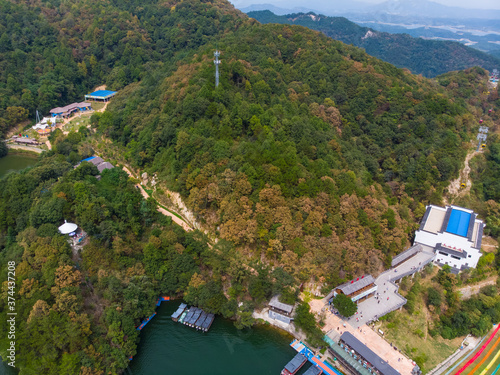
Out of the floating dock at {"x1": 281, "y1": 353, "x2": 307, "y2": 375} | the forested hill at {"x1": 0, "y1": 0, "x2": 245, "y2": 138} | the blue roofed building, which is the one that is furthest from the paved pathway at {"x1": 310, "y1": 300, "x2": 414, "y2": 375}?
the forested hill at {"x1": 0, "y1": 0, "x2": 245, "y2": 138}

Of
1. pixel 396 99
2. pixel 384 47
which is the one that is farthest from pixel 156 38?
pixel 384 47

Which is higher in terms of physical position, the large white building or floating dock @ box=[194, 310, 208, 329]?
the large white building

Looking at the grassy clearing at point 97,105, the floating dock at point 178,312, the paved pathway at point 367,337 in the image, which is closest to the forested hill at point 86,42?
the grassy clearing at point 97,105

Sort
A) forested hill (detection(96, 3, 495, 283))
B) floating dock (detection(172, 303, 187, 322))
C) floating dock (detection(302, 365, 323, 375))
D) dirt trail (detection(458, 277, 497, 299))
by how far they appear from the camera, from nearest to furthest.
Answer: floating dock (detection(302, 365, 323, 375))
floating dock (detection(172, 303, 187, 322))
forested hill (detection(96, 3, 495, 283))
dirt trail (detection(458, 277, 497, 299))

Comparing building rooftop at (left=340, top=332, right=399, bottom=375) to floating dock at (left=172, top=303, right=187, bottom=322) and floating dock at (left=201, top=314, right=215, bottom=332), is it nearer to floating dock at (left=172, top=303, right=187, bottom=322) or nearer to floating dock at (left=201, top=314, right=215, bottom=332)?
floating dock at (left=201, top=314, right=215, bottom=332)

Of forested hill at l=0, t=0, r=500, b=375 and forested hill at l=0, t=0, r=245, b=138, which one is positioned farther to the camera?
forested hill at l=0, t=0, r=245, b=138

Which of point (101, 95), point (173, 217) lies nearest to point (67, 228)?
point (173, 217)

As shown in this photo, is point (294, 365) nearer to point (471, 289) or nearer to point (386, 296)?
point (386, 296)
